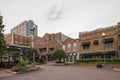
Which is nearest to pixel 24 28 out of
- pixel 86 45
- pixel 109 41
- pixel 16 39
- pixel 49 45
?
pixel 16 39

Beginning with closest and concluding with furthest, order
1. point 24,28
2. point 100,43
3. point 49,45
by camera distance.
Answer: point 100,43 < point 49,45 < point 24,28

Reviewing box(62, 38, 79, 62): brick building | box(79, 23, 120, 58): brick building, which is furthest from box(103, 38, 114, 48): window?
box(62, 38, 79, 62): brick building

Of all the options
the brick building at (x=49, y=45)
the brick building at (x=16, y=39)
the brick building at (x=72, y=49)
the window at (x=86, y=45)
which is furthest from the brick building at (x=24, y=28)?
the window at (x=86, y=45)

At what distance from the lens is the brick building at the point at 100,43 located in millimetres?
38531

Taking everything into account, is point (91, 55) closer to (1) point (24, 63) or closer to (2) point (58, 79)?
(1) point (24, 63)

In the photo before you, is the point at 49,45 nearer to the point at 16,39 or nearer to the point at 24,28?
the point at 16,39

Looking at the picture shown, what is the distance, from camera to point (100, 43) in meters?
41.7

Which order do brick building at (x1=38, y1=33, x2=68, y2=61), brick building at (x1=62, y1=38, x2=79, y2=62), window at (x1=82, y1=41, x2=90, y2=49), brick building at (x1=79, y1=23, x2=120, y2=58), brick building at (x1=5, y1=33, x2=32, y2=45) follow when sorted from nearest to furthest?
brick building at (x1=79, y1=23, x2=120, y2=58)
window at (x1=82, y1=41, x2=90, y2=49)
brick building at (x1=62, y1=38, x2=79, y2=62)
brick building at (x1=38, y1=33, x2=68, y2=61)
brick building at (x1=5, y1=33, x2=32, y2=45)

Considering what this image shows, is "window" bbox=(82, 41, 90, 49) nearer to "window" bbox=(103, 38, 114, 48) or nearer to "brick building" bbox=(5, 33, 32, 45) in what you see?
"window" bbox=(103, 38, 114, 48)

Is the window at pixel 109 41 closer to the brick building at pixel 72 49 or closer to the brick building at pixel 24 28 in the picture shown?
the brick building at pixel 72 49

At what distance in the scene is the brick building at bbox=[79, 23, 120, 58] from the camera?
3853 centimetres

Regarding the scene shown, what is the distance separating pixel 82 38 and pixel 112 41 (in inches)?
370

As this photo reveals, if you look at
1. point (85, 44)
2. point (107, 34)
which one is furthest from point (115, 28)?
point (85, 44)

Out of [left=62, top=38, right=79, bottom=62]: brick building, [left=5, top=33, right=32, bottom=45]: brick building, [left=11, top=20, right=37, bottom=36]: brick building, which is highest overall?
[left=11, top=20, right=37, bottom=36]: brick building
